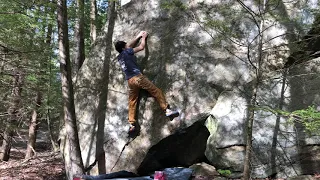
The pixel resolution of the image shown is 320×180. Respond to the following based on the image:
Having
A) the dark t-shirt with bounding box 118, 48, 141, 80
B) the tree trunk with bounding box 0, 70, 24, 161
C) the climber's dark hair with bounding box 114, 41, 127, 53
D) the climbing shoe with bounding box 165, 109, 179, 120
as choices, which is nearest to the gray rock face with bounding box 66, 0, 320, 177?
the climbing shoe with bounding box 165, 109, 179, 120

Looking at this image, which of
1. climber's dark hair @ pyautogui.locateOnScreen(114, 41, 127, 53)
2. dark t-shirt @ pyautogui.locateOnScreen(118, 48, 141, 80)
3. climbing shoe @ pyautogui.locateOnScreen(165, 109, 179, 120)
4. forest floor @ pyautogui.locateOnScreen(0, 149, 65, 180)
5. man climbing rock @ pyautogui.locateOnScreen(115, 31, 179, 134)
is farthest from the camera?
forest floor @ pyautogui.locateOnScreen(0, 149, 65, 180)

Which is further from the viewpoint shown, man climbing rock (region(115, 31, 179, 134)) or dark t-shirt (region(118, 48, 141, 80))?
dark t-shirt (region(118, 48, 141, 80))

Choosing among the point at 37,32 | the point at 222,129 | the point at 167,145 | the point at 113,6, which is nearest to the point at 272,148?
the point at 222,129

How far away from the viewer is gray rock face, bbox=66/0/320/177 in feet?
20.2

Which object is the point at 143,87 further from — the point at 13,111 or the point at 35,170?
the point at 13,111

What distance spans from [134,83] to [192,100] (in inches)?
56.7

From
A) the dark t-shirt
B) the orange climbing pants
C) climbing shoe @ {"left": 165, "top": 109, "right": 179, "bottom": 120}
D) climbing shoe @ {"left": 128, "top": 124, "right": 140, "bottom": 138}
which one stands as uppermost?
the dark t-shirt

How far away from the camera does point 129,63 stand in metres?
6.91

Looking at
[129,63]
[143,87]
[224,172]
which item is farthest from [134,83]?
[224,172]

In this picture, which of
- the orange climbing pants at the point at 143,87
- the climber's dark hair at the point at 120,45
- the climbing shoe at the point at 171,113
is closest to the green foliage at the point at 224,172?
the climbing shoe at the point at 171,113

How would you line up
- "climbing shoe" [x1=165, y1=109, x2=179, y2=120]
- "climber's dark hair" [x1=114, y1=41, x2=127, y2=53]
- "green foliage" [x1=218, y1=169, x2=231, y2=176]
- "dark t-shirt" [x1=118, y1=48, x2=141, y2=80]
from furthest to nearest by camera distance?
"climber's dark hair" [x1=114, y1=41, x2=127, y2=53] → "dark t-shirt" [x1=118, y1=48, x2=141, y2=80] → "climbing shoe" [x1=165, y1=109, x2=179, y2=120] → "green foliage" [x1=218, y1=169, x2=231, y2=176]

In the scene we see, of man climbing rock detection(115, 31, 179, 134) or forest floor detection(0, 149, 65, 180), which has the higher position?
man climbing rock detection(115, 31, 179, 134)

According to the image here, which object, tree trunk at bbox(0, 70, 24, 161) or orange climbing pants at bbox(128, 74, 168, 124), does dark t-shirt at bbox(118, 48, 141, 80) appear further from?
tree trunk at bbox(0, 70, 24, 161)

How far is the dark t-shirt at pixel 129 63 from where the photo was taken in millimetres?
6889
